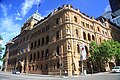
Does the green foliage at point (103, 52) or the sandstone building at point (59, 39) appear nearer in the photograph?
the green foliage at point (103, 52)

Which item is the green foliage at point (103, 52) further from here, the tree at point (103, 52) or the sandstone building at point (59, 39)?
the sandstone building at point (59, 39)

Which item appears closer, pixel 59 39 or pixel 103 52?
pixel 103 52

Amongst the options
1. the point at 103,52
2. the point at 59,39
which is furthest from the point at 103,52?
the point at 59,39

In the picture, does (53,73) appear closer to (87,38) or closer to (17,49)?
(87,38)

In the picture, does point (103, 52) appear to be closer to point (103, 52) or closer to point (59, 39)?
point (103, 52)

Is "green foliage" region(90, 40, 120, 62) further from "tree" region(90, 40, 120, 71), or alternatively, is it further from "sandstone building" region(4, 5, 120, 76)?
"sandstone building" region(4, 5, 120, 76)

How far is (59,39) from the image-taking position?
4453 cm

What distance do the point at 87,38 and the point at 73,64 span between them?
12.2 m

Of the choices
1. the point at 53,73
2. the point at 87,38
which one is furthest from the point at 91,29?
the point at 53,73

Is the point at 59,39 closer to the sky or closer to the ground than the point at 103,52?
closer to the sky

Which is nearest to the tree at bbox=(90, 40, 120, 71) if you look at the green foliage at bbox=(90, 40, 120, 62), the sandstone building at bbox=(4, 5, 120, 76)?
the green foliage at bbox=(90, 40, 120, 62)

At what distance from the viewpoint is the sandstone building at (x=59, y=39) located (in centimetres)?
4175

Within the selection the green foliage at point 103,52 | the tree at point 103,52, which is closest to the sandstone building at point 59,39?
the tree at point 103,52

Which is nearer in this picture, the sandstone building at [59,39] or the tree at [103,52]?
A: the tree at [103,52]
